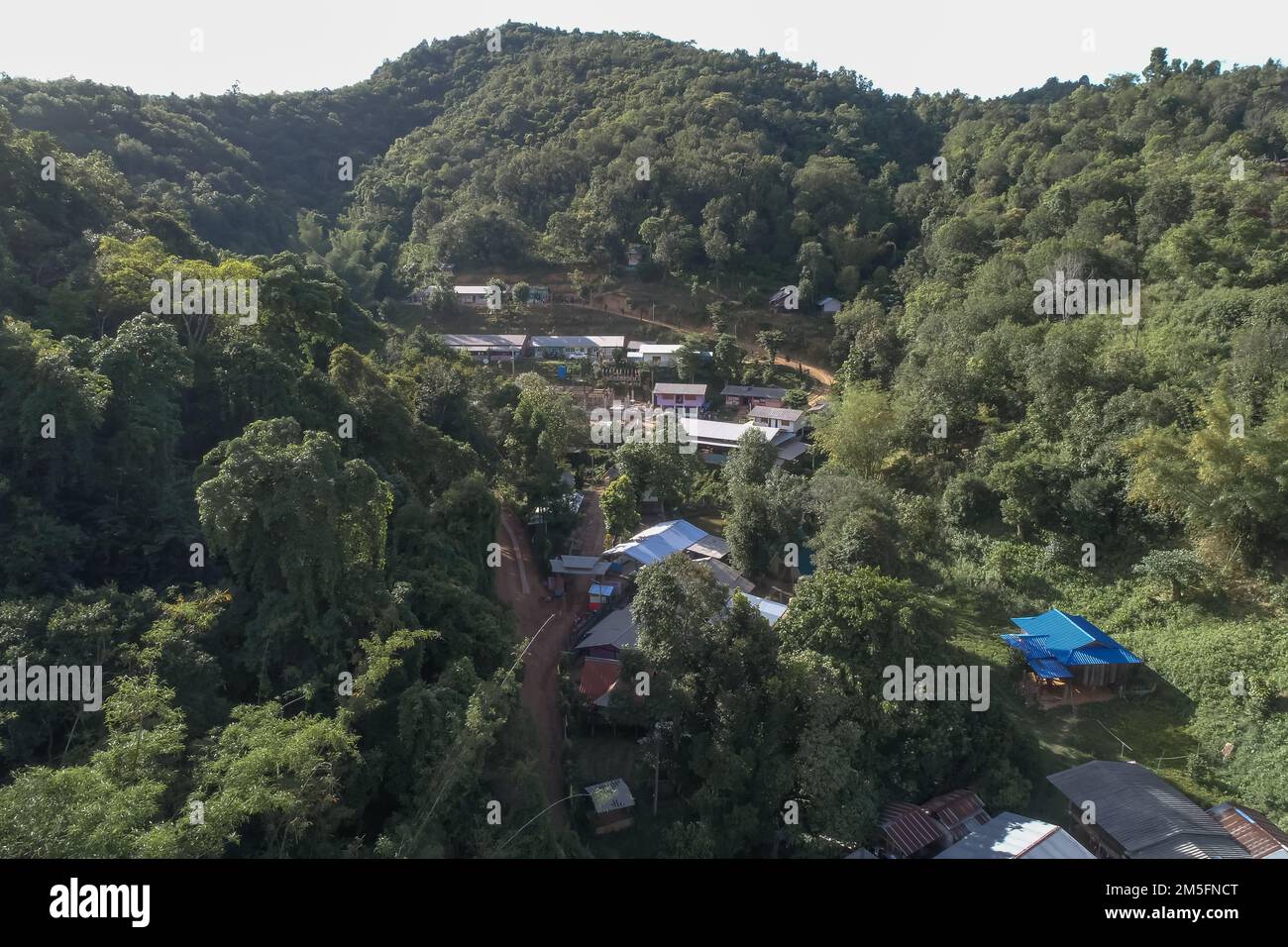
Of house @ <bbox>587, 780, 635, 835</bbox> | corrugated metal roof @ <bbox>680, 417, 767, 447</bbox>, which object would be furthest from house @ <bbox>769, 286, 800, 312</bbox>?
house @ <bbox>587, 780, 635, 835</bbox>

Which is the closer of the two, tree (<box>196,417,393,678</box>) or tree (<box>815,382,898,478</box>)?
tree (<box>196,417,393,678</box>)

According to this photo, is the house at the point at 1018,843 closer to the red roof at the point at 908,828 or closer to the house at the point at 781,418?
the red roof at the point at 908,828

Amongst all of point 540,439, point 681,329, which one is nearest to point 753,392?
point 681,329

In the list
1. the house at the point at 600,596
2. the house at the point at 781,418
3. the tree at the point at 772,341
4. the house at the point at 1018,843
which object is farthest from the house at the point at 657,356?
the house at the point at 1018,843

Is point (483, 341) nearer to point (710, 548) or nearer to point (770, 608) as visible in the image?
point (710, 548)

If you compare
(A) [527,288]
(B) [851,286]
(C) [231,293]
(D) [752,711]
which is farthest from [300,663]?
(B) [851,286]

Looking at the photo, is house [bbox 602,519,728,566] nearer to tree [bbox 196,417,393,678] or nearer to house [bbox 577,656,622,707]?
house [bbox 577,656,622,707]
